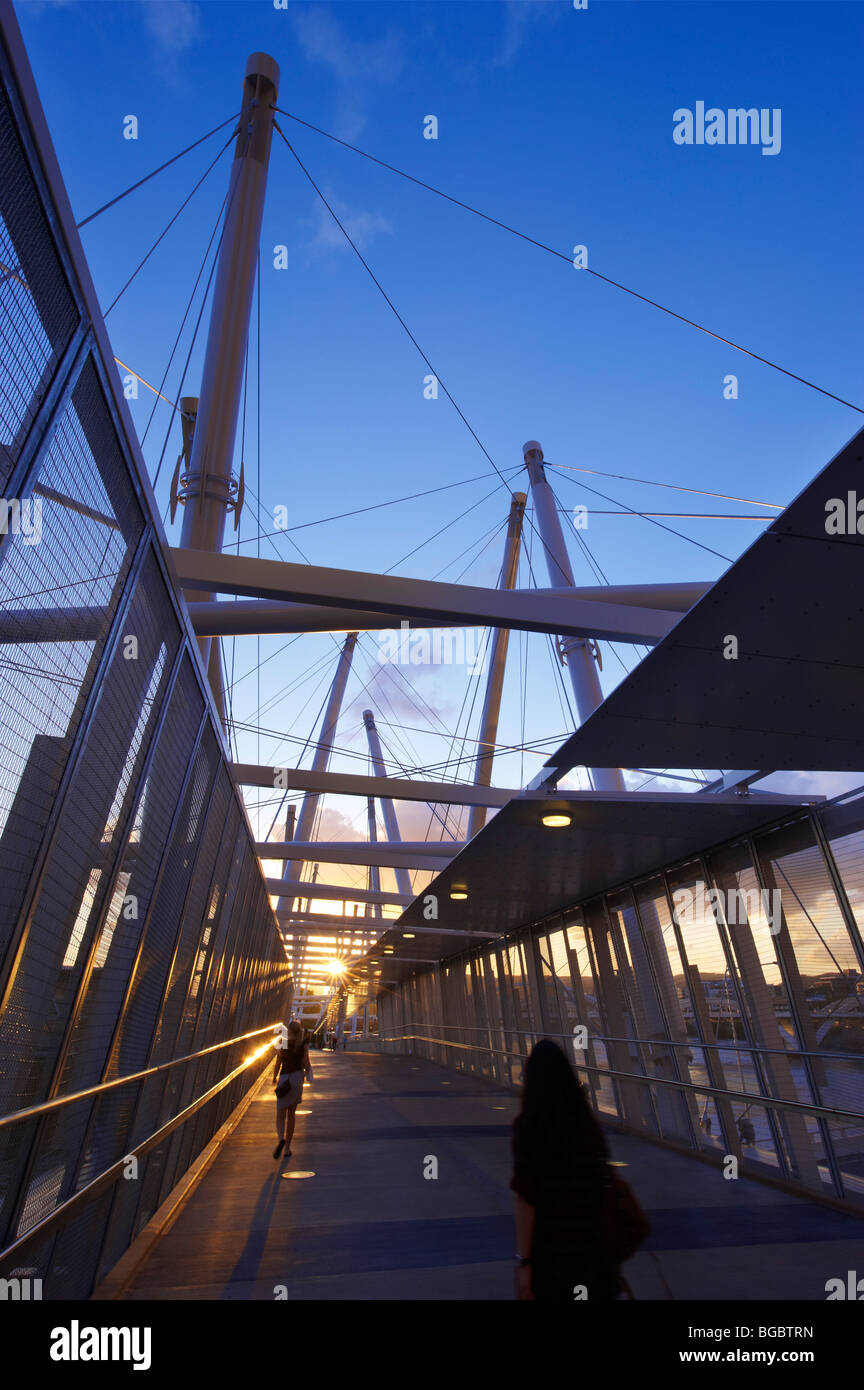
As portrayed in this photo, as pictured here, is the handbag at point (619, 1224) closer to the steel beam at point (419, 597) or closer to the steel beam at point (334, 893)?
the steel beam at point (419, 597)

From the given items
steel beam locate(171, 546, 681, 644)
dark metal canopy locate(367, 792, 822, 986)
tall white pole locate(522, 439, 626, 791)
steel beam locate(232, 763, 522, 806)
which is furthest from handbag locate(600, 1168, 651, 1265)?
tall white pole locate(522, 439, 626, 791)

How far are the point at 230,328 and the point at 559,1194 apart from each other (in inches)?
472

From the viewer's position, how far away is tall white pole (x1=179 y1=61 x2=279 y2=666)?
10945mm

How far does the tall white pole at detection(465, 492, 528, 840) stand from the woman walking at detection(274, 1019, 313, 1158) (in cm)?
1383

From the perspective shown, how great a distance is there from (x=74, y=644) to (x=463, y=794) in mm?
16364

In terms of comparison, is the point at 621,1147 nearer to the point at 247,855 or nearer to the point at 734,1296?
the point at 734,1296

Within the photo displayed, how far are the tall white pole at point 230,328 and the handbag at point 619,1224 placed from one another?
8.59 meters

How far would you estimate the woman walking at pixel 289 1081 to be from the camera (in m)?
9.94

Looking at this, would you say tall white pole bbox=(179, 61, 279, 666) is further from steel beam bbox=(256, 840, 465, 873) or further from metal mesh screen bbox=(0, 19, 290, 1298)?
steel beam bbox=(256, 840, 465, 873)

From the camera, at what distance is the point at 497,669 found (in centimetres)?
2716

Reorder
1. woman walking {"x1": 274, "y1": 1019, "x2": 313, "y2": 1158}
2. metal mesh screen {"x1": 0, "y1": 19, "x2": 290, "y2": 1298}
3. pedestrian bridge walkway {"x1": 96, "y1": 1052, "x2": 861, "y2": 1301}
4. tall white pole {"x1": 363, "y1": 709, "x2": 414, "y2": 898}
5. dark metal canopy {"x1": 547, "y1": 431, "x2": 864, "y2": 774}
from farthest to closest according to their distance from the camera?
1. tall white pole {"x1": 363, "y1": 709, "x2": 414, "y2": 898}
2. woman walking {"x1": 274, "y1": 1019, "x2": 313, "y2": 1158}
3. pedestrian bridge walkway {"x1": 96, "y1": 1052, "x2": 861, "y2": 1301}
4. dark metal canopy {"x1": 547, "y1": 431, "x2": 864, "y2": 774}
5. metal mesh screen {"x1": 0, "y1": 19, "x2": 290, "y2": 1298}

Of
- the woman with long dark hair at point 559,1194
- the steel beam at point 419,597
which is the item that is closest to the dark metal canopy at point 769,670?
the steel beam at point 419,597

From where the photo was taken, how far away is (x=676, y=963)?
1147 centimetres
